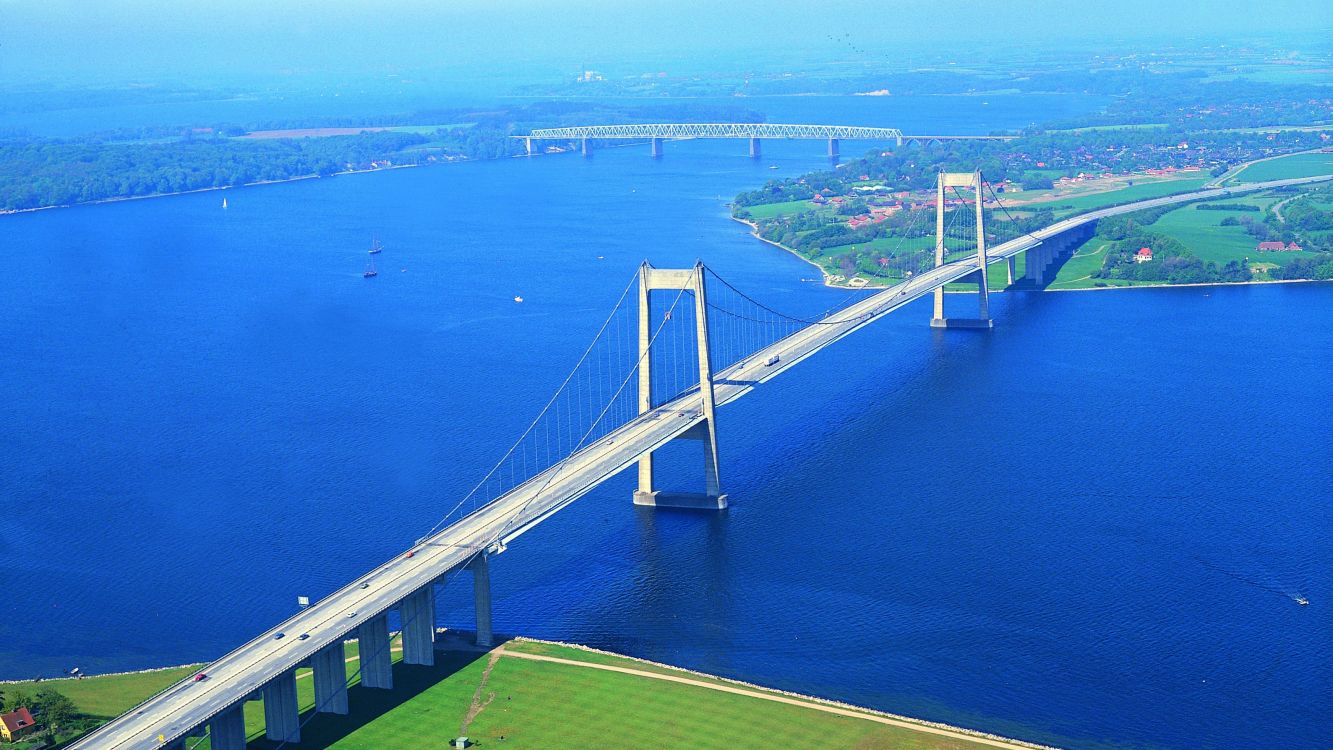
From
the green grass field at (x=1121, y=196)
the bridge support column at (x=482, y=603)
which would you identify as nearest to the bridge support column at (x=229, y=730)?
the bridge support column at (x=482, y=603)

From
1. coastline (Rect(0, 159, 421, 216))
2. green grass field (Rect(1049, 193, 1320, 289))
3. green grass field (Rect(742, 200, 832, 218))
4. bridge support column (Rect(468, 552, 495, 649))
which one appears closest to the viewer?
bridge support column (Rect(468, 552, 495, 649))

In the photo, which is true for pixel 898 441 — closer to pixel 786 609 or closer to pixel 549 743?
pixel 786 609

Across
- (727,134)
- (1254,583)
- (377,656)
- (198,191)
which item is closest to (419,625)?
(377,656)

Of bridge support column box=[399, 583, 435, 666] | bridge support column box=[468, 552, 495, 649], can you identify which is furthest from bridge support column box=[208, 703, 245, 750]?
bridge support column box=[468, 552, 495, 649]

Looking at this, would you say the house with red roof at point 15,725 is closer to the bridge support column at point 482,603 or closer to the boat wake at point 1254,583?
the bridge support column at point 482,603

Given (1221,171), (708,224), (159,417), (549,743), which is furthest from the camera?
(1221,171)

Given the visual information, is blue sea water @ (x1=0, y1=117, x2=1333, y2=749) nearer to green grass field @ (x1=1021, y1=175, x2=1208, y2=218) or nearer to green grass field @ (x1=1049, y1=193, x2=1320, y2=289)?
green grass field @ (x1=1049, y1=193, x2=1320, y2=289)

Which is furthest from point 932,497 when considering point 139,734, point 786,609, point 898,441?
point 139,734
